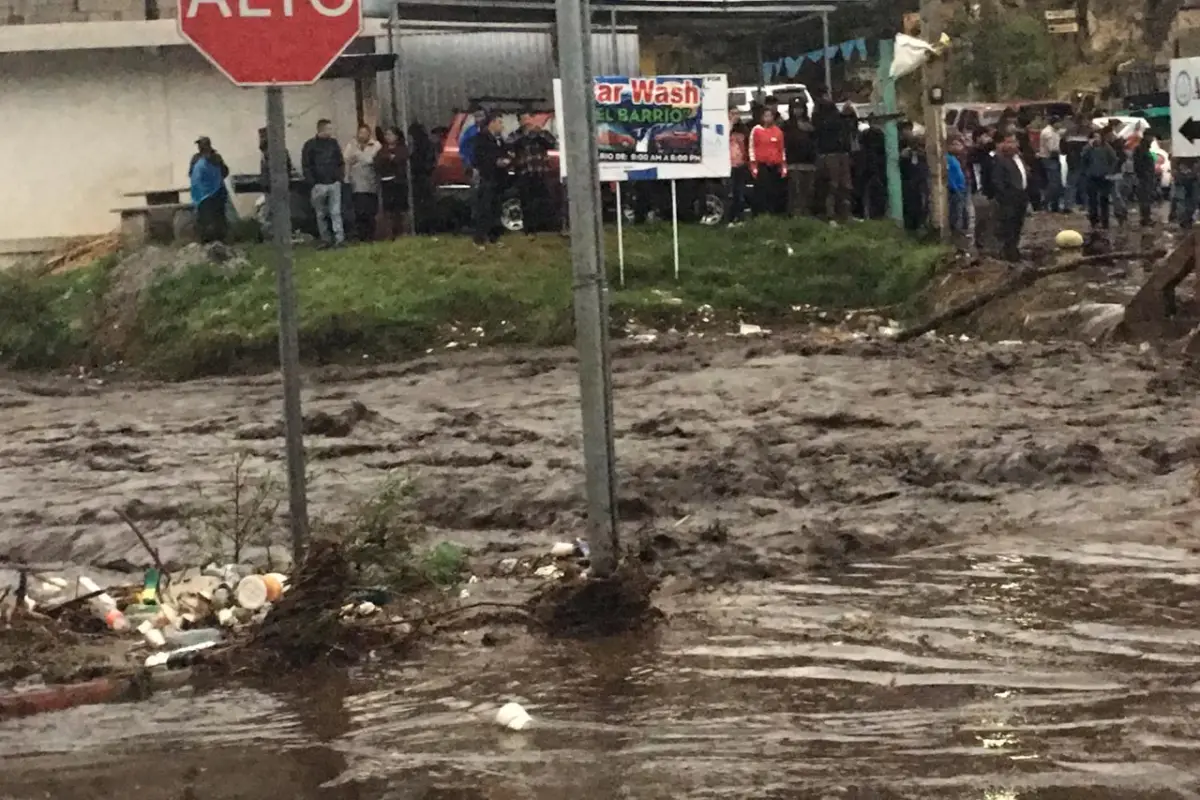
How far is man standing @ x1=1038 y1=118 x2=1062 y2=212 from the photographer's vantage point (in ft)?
88.0

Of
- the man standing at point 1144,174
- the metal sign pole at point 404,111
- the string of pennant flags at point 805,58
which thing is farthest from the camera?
the string of pennant flags at point 805,58

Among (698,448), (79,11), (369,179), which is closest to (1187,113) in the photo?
(698,448)

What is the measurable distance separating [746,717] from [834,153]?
17916 mm

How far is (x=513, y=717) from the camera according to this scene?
5.61 meters

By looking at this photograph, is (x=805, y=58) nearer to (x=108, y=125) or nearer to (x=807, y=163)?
(x=807, y=163)

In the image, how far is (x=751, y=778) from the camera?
4.94 metres

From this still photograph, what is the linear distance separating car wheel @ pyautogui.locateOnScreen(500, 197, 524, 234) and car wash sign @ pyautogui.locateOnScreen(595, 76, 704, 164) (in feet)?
10.3

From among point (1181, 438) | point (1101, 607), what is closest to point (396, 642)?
point (1101, 607)

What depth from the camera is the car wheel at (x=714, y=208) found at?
2270 centimetres

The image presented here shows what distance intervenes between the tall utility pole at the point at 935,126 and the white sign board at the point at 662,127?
292 centimetres

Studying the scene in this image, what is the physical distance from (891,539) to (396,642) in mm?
3027

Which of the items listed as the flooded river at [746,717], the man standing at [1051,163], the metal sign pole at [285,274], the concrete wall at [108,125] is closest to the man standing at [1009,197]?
the man standing at [1051,163]

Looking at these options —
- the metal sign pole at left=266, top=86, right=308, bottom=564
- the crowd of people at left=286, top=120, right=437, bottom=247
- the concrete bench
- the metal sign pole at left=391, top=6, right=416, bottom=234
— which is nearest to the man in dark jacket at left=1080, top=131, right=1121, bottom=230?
the crowd of people at left=286, top=120, right=437, bottom=247

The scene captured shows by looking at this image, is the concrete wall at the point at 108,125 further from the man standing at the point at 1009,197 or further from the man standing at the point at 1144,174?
the man standing at the point at 1144,174
